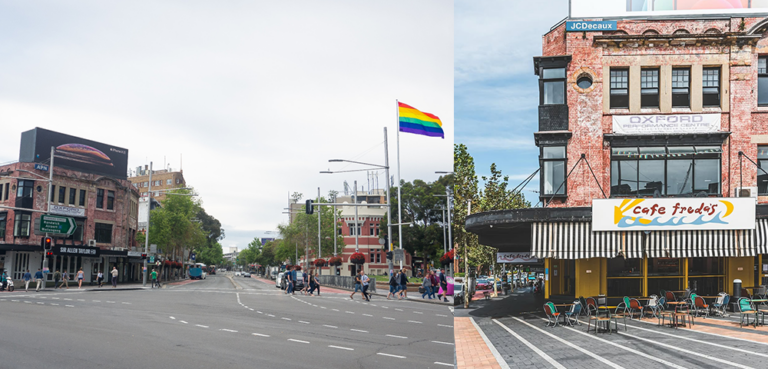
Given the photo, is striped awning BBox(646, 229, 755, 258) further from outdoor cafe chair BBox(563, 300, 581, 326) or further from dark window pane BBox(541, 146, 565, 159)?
dark window pane BBox(541, 146, 565, 159)

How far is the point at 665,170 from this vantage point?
18.4m

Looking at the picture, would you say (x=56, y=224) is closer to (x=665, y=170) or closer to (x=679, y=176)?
(x=665, y=170)

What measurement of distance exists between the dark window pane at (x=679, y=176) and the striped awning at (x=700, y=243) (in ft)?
11.7

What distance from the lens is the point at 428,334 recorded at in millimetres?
15914

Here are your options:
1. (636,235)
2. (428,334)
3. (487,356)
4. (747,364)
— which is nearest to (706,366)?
(747,364)

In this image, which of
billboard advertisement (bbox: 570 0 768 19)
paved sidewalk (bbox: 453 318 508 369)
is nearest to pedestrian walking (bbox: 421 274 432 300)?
paved sidewalk (bbox: 453 318 508 369)

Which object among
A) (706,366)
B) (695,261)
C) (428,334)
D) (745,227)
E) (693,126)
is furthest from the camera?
(693,126)

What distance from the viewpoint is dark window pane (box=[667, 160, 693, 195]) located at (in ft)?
59.2

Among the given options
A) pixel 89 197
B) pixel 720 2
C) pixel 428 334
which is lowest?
pixel 428 334

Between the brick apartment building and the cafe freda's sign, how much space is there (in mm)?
42577

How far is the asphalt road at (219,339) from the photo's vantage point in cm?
1142

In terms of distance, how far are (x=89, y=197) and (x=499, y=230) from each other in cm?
4827

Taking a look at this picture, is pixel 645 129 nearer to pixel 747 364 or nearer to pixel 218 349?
pixel 747 364

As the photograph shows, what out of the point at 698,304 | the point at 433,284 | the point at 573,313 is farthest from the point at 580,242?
the point at 433,284
